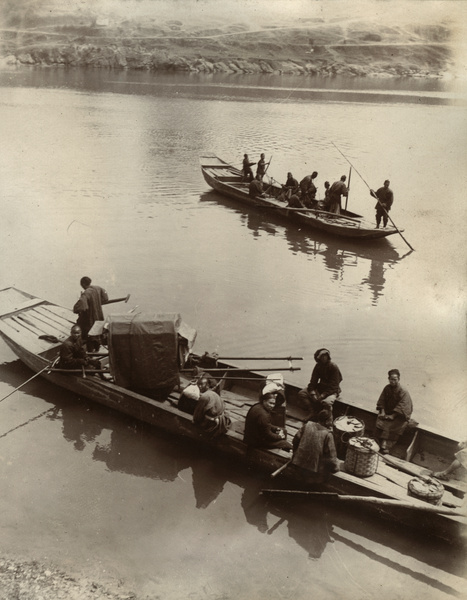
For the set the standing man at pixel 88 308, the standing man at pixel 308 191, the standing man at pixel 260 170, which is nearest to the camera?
the standing man at pixel 88 308

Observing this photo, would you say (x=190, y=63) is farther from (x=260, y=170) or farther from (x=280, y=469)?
(x=280, y=469)

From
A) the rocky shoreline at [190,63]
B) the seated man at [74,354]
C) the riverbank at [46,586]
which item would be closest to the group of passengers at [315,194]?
the seated man at [74,354]

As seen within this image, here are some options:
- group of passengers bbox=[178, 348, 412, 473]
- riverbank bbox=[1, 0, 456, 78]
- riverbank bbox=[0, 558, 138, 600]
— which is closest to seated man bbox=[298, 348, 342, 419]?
group of passengers bbox=[178, 348, 412, 473]

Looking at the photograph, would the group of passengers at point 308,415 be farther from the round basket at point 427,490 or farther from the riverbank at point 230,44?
the riverbank at point 230,44

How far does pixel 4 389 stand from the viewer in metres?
10.1

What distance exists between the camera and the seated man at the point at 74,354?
9203 mm

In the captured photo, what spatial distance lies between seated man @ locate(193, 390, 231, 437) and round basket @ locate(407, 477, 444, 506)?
2720mm

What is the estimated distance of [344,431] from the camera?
7531mm

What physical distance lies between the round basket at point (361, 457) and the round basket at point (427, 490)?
531 millimetres

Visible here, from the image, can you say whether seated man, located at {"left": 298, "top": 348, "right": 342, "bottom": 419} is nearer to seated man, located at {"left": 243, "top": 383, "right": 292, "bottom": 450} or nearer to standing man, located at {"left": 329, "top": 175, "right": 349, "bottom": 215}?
seated man, located at {"left": 243, "top": 383, "right": 292, "bottom": 450}

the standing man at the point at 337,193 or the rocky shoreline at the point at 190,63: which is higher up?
the rocky shoreline at the point at 190,63

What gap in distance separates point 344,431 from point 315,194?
A: 1263 centimetres

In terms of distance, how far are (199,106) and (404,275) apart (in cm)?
3210

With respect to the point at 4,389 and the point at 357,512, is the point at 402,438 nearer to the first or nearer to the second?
the point at 357,512
